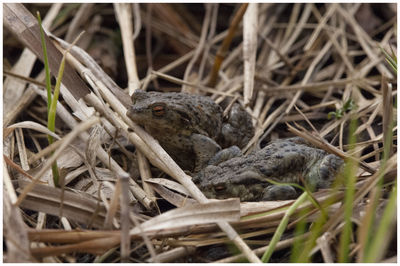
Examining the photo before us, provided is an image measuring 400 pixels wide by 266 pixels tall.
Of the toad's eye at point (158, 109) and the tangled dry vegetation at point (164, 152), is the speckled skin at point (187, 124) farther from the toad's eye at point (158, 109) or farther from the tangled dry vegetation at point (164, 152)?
the tangled dry vegetation at point (164, 152)

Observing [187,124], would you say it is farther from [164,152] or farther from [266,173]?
[266,173]

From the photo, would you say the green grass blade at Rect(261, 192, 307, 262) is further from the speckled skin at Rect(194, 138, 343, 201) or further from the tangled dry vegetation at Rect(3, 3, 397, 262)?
the speckled skin at Rect(194, 138, 343, 201)

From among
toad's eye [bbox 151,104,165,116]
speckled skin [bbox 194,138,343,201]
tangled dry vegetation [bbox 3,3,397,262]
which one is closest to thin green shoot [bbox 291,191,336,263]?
tangled dry vegetation [bbox 3,3,397,262]

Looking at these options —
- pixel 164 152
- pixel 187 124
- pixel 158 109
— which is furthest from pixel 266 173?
pixel 158 109

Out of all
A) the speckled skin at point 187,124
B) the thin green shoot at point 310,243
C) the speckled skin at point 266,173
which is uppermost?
the speckled skin at point 187,124

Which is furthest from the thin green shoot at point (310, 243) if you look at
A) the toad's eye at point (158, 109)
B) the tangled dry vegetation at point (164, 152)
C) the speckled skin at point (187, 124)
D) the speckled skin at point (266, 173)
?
the toad's eye at point (158, 109)

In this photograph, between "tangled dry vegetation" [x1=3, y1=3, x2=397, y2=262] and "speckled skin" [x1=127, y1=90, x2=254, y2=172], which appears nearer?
"tangled dry vegetation" [x1=3, y1=3, x2=397, y2=262]

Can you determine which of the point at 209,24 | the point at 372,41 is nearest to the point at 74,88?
the point at 209,24
